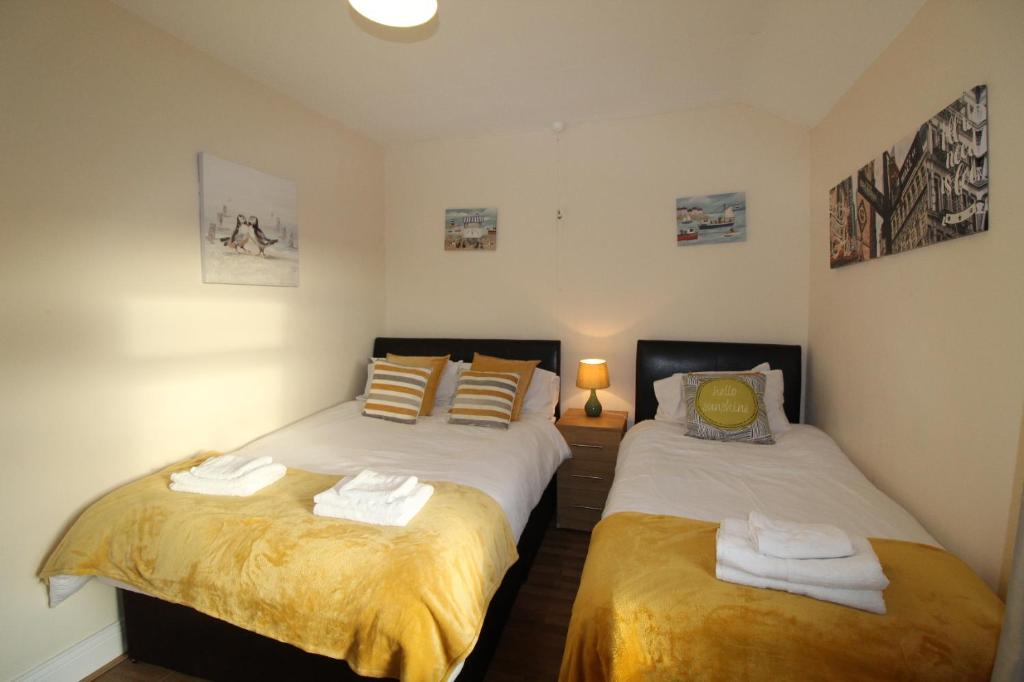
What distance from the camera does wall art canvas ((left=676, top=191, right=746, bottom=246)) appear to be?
2930 mm

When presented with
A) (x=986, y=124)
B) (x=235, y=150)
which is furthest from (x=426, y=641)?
(x=235, y=150)

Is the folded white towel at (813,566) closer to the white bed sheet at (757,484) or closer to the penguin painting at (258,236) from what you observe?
the white bed sheet at (757,484)

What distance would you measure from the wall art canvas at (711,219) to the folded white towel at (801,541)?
2.10m

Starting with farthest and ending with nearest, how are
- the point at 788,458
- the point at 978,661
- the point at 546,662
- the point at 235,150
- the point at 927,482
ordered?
Result: the point at 235,150 < the point at 788,458 < the point at 546,662 < the point at 927,482 < the point at 978,661

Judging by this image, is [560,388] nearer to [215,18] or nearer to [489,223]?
[489,223]

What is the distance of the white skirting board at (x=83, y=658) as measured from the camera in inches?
65.6

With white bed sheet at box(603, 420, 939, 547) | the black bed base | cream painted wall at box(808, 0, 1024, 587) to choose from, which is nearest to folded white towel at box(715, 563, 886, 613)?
white bed sheet at box(603, 420, 939, 547)

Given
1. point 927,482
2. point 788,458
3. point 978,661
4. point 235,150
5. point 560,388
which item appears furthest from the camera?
point 560,388

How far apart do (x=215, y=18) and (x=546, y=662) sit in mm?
3002

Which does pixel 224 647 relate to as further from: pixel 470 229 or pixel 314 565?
pixel 470 229

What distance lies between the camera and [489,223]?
345 cm

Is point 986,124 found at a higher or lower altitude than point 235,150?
lower

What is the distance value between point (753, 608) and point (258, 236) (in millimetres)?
2721

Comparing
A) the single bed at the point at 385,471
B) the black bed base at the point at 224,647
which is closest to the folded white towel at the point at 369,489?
the single bed at the point at 385,471
